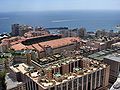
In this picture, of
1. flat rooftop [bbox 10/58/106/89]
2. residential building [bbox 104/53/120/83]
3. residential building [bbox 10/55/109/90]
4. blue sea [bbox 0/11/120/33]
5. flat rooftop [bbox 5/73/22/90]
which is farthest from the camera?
blue sea [bbox 0/11/120/33]

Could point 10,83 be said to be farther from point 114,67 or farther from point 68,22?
point 68,22

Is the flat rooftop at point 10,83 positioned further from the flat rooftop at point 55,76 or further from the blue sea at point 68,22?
the blue sea at point 68,22

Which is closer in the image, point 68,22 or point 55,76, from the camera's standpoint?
point 55,76

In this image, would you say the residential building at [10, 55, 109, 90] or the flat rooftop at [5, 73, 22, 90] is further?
Answer: the flat rooftop at [5, 73, 22, 90]

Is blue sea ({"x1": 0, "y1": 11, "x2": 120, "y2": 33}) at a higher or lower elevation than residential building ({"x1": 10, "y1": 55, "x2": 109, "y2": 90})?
lower

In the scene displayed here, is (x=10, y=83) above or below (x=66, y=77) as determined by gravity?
below

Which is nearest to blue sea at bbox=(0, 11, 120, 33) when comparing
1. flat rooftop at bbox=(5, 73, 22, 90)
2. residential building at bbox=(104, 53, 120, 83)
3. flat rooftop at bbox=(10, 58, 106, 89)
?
flat rooftop at bbox=(5, 73, 22, 90)

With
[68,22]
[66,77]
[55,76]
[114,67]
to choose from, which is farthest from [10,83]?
[68,22]

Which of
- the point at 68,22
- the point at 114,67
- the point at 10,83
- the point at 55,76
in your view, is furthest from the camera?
the point at 68,22

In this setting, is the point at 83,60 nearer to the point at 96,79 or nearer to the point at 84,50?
the point at 96,79

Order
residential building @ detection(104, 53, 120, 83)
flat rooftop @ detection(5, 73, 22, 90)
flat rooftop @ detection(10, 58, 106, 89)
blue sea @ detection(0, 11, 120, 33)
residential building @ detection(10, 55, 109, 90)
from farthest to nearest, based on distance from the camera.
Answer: blue sea @ detection(0, 11, 120, 33), residential building @ detection(104, 53, 120, 83), flat rooftop @ detection(5, 73, 22, 90), residential building @ detection(10, 55, 109, 90), flat rooftop @ detection(10, 58, 106, 89)

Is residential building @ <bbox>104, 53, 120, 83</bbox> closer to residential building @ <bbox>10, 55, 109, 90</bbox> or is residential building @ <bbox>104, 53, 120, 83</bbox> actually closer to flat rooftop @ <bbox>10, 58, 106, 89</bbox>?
residential building @ <bbox>10, 55, 109, 90</bbox>
